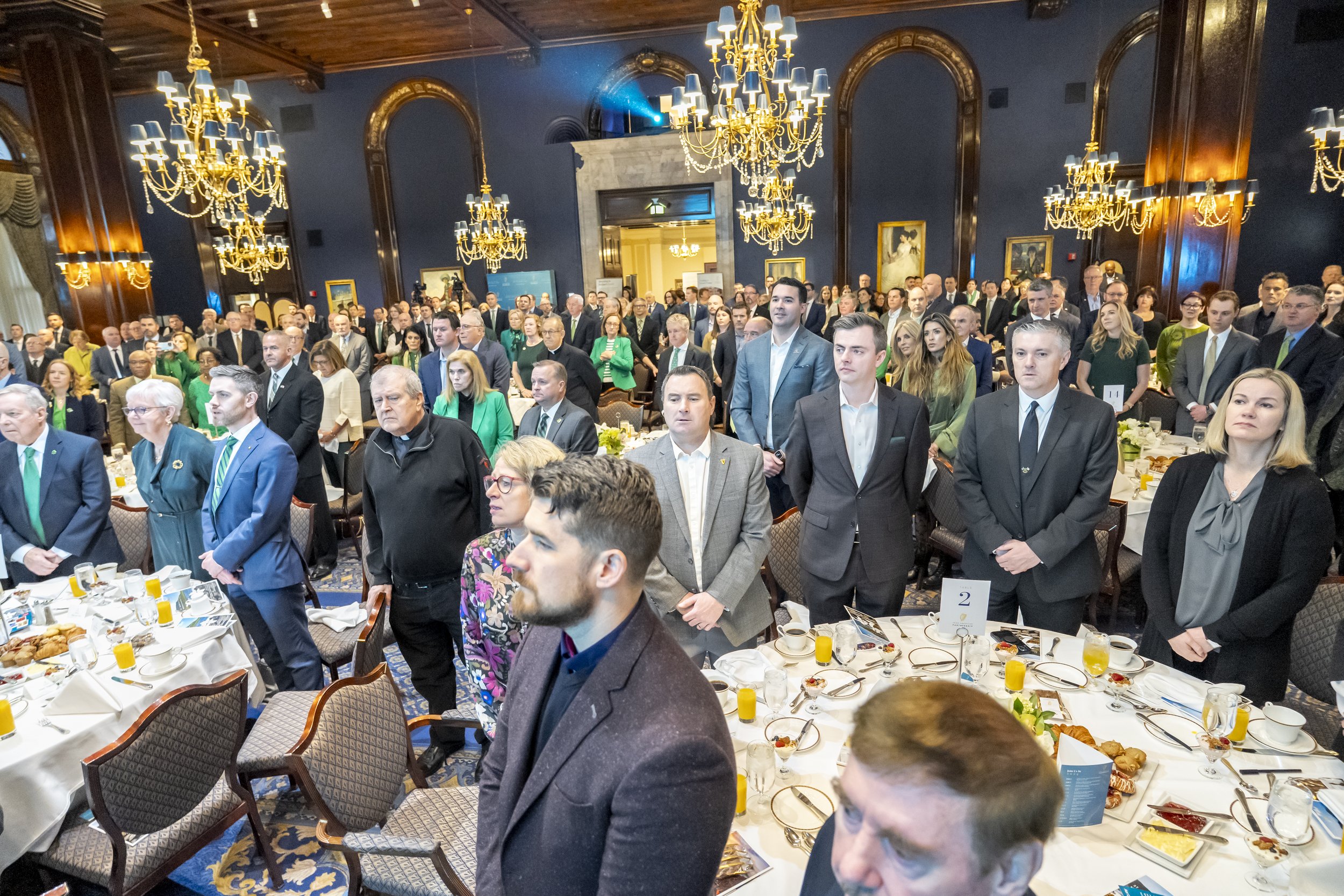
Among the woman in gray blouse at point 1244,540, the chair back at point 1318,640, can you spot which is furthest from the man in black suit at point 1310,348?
the woman in gray blouse at point 1244,540

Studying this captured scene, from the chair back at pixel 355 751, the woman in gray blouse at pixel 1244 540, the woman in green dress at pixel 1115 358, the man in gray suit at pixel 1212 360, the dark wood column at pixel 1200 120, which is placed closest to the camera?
the chair back at pixel 355 751

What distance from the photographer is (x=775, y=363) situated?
473cm

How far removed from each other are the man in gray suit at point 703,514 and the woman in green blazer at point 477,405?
2260 mm

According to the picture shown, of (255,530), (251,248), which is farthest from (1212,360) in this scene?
(251,248)

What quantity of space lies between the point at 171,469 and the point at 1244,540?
16.2 ft

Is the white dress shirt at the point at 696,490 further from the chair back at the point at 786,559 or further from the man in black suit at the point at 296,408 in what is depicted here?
the man in black suit at the point at 296,408

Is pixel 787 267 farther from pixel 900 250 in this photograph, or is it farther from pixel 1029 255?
pixel 1029 255

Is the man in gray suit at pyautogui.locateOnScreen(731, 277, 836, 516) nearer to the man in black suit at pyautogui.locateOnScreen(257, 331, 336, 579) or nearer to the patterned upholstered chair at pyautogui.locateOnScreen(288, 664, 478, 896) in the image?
the patterned upholstered chair at pyautogui.locateOnScreen(288, 664, 478, 896)

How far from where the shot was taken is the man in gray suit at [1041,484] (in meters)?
3.00

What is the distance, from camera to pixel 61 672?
2.90m

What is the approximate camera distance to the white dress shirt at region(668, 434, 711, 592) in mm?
3002

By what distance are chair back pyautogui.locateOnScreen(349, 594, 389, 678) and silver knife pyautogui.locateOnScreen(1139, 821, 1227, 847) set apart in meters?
2.58

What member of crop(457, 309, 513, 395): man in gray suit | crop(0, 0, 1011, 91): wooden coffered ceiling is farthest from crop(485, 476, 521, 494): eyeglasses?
crop(0, 0, 1011, 91): wooden coffered ceiling

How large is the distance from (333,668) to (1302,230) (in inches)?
635
